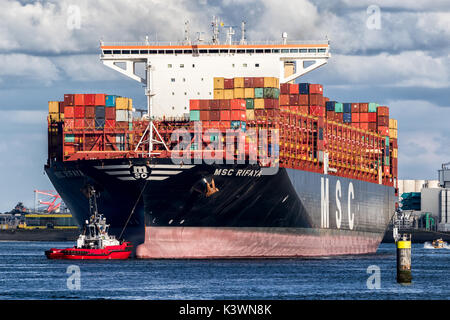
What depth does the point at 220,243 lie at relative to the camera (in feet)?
195

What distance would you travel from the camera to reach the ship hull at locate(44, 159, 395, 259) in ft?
186

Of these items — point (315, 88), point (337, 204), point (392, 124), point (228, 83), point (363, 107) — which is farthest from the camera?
point (392, 124)

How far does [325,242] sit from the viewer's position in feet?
240

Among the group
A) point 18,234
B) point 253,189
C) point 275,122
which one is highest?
point 275,122

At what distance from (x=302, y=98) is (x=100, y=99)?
16360 mm

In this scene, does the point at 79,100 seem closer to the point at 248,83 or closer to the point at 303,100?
the point at 248,83

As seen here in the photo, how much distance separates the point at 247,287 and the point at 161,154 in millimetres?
17069

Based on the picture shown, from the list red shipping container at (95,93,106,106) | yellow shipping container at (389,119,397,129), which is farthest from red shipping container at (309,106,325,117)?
yellow shipping container at (389,119,397,129)

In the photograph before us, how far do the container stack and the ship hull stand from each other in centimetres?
503

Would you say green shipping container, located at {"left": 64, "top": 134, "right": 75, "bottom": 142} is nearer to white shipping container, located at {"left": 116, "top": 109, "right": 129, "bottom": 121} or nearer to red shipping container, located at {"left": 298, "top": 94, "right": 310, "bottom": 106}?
white shipping container, located at {"left": 116, "top": 109, "right": 129, "bottom": 121}

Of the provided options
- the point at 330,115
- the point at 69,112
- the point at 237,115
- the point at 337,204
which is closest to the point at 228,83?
the point at 237,115

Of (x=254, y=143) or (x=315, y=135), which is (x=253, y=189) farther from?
(x=315, y=135)
